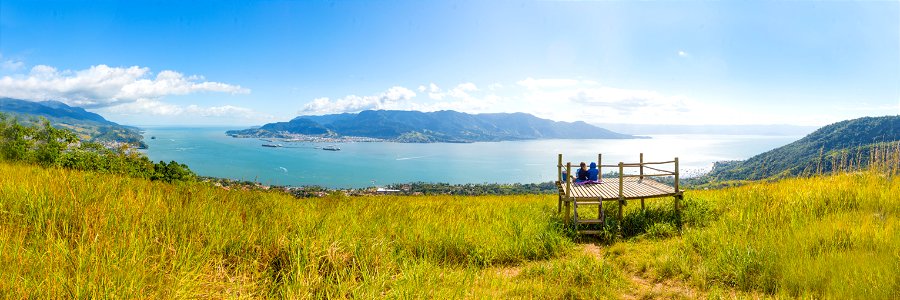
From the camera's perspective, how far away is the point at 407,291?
3125 millimetres

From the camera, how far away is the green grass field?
271 centimetres

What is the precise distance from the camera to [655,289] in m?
4.68

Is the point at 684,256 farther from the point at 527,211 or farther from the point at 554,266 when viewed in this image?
the point at 527,211

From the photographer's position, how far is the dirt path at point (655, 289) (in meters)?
4.42

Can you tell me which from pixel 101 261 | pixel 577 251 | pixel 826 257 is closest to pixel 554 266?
pixel 577 251

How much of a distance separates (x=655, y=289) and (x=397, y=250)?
3436 mm

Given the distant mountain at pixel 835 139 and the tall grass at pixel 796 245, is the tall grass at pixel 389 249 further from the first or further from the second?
the distant mountain at pixel 835 139

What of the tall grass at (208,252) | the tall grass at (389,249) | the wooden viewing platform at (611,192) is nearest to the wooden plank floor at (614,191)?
the wooden viewing platform at (611,192)

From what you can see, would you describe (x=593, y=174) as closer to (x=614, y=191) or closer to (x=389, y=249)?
(x=614, y=191)

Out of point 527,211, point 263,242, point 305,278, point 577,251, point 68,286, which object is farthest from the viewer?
point 527,211

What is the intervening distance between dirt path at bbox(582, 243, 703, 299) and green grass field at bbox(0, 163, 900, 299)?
22mm

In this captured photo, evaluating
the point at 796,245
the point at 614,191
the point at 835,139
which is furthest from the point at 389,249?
the point at 835,139

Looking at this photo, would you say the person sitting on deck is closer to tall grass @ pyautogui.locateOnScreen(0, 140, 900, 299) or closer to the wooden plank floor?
the wooden plank floor

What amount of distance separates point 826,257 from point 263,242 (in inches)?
261
